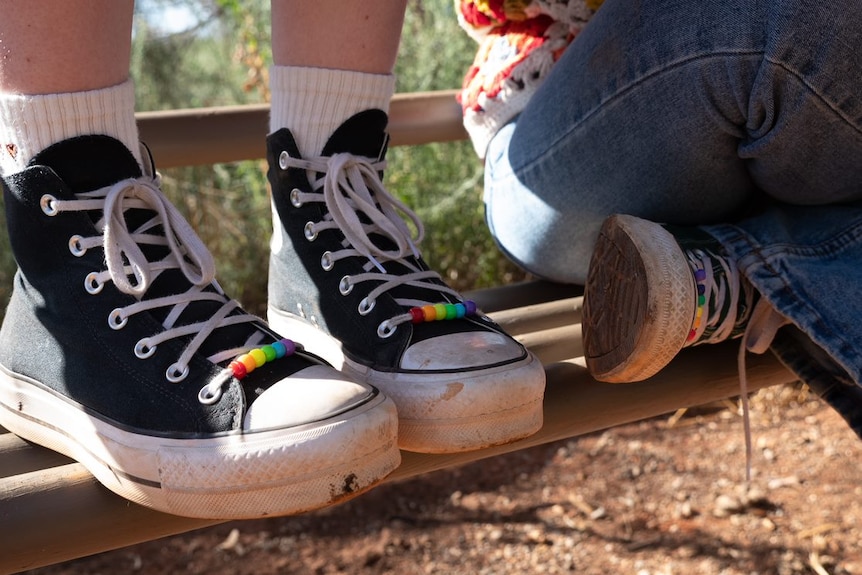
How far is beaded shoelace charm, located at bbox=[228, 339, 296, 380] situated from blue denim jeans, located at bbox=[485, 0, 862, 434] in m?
0.40

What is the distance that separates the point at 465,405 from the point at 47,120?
14.0 inches

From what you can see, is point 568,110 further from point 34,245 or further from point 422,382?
point 34,245

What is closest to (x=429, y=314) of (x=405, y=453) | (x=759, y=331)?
(x=405, y=453)

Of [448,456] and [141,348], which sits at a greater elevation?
[141,348]

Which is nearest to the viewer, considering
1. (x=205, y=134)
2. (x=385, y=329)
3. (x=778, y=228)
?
(x=385, y=329)

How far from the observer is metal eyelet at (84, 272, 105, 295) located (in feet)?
2.20

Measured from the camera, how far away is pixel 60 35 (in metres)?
0.65

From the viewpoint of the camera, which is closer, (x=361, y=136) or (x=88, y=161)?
(x=88, y=161)

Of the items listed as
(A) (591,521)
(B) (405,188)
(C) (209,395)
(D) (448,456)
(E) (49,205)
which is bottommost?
(A) (591,521)

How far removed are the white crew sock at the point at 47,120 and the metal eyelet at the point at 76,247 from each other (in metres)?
0.06

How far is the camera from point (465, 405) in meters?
0.68

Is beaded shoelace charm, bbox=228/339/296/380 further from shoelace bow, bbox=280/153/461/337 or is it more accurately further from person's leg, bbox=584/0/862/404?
person's leg, bbox=584/0/862/404

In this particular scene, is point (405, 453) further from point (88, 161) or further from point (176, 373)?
point (88, 161)

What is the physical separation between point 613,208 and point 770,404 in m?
1.14
